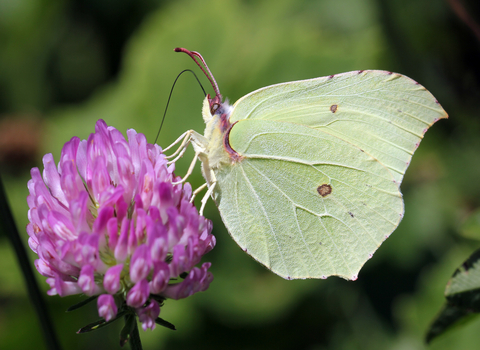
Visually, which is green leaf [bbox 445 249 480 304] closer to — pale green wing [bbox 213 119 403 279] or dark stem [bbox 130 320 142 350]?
pale green wing [bbox 213 119 403 279]

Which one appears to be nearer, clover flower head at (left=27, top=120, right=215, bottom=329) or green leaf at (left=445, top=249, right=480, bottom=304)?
clover flower head at (left=27, top=120, right=215, bottom=329)

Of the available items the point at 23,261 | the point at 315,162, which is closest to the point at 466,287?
the point at 315,162

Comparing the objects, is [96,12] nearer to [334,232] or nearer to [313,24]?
[313,24]

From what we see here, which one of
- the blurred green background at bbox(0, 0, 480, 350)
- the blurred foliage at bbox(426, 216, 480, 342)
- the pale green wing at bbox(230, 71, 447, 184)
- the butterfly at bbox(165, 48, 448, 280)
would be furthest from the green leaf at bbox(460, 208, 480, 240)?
the blurred green background at bbox(0, 0, 480, 350)

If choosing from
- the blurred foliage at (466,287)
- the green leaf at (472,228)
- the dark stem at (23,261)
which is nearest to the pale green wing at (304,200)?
the green leaf at (472,228)

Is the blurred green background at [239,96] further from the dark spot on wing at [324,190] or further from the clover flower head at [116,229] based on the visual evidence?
the clover flower head at [116,229]

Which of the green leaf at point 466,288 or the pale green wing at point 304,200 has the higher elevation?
the pale green wing at point 304,200

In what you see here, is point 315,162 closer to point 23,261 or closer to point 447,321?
point 447,321
